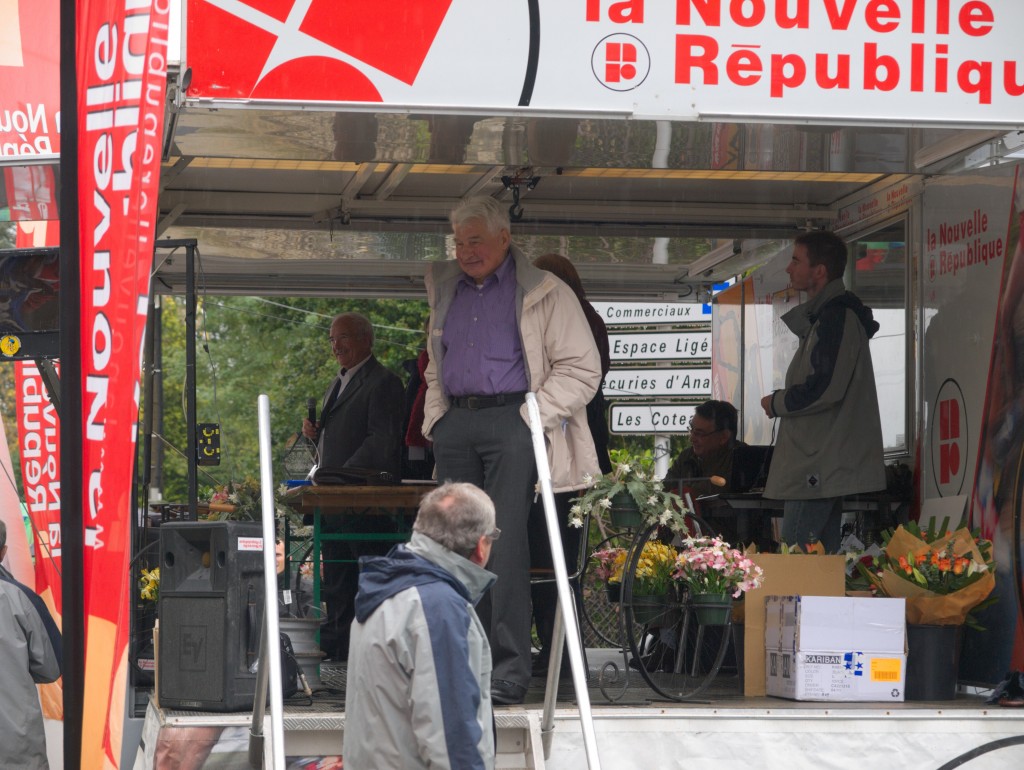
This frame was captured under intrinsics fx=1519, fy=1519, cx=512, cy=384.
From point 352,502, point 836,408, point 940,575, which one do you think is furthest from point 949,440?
point 352,502

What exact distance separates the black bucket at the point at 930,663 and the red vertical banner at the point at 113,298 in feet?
10.0

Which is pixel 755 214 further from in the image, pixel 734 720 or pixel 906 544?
pixel 734 720

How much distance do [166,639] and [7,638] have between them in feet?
3.60

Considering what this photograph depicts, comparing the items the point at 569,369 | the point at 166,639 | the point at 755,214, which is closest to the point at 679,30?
the point at 569,369

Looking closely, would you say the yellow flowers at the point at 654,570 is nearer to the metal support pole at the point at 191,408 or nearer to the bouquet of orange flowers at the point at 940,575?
the bouquet of orange flowers at the point at 940,575

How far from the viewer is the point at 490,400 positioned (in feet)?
18.5

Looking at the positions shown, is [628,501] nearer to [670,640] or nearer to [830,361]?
[670,640]

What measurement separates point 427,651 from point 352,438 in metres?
4.17

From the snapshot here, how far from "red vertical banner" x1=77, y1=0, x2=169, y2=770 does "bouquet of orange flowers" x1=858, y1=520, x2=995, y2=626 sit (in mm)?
3111

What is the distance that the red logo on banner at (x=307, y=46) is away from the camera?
4.94 metres

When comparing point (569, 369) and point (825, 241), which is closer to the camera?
point (569, 369)

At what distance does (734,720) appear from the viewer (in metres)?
5.23

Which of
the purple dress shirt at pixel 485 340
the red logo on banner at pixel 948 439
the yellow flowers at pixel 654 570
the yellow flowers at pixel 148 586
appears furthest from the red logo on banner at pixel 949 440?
the yellow flowers at pixel 148 586

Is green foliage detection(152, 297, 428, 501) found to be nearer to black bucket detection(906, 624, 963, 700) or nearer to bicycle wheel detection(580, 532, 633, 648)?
bicycle wheel detection(580, 532, 633, 648)
